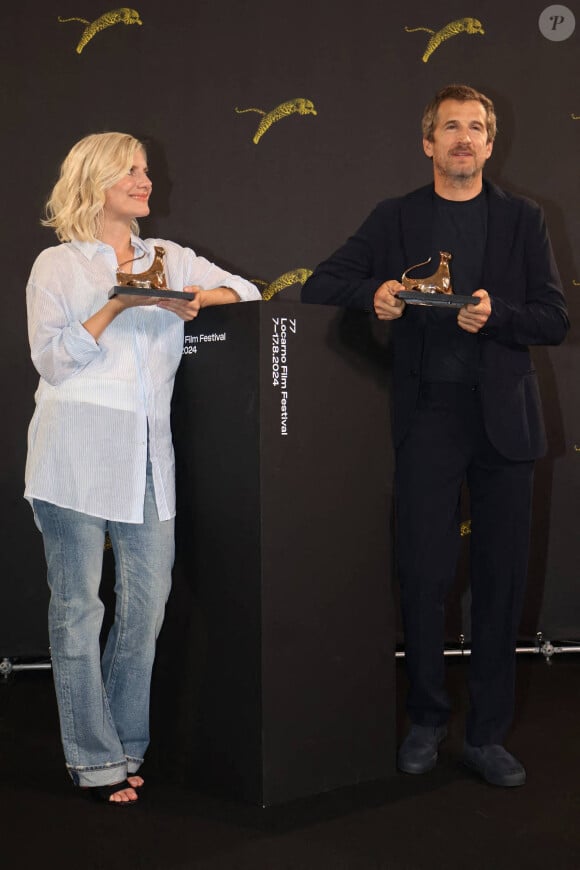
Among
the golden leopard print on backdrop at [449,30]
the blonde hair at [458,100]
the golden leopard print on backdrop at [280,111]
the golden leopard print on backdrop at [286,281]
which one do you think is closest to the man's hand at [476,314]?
the blonde hair at [458,100]

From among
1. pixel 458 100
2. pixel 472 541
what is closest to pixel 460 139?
pixel 458 100

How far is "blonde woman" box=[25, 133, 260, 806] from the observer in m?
2.40

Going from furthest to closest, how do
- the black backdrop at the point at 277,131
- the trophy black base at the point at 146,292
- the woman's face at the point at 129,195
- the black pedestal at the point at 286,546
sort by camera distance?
1. the black backdrop at the point at 277,131
2. the woman's face at the point at 129,195
3. the black pedestal at the point at 286,546
4. the trophy black base at the point at 146,292

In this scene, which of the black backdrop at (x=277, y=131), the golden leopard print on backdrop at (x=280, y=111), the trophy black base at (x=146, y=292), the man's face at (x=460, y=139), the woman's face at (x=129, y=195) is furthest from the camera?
the golden leopard print on backdrop at (x=280, y=111)

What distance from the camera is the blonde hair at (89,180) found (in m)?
2.48

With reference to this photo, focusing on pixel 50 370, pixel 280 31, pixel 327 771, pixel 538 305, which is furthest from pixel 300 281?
pixel 327 771

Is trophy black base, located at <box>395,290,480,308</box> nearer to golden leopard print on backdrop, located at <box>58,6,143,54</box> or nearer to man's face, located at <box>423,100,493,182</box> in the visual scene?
man's face, located at <box>423,100,493,182</box>

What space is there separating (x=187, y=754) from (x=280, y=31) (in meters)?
2.86

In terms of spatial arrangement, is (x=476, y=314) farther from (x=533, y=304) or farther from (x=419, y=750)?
(x=419, y=750)

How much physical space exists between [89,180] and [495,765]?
1797 millimetres

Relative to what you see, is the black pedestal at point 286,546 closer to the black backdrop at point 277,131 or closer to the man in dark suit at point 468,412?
the man in dark suit at point 468,412

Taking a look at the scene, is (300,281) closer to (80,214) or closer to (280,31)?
(280,31)

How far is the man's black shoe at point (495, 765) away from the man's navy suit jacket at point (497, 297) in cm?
78

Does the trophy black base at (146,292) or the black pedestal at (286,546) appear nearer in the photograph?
the trophy black base at (146,292)
